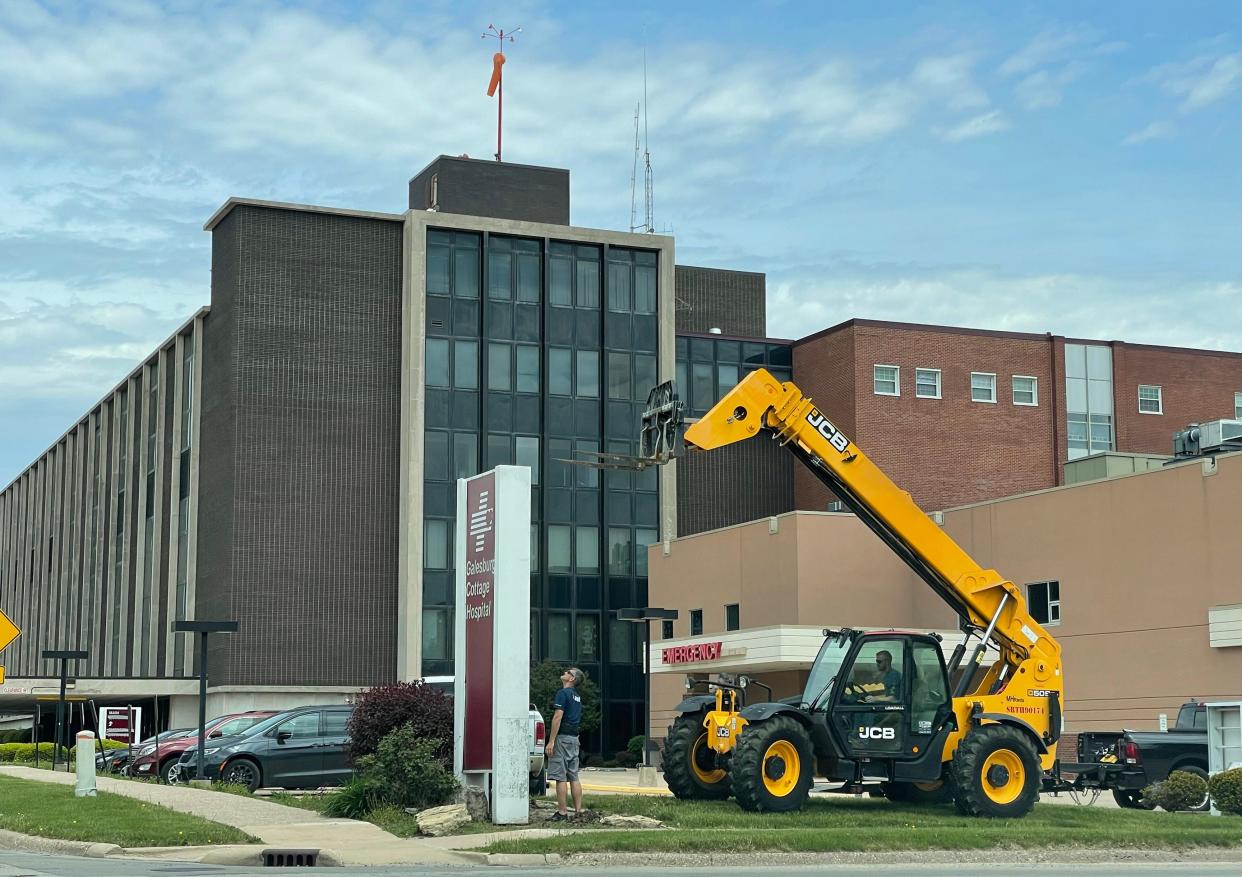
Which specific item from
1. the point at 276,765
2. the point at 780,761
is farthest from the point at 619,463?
the point at 276,765

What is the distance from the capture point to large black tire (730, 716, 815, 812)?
22141mm

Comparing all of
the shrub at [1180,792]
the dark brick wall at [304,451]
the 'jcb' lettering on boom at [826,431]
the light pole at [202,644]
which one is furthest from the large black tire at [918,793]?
the dark brick wall at [304,451]

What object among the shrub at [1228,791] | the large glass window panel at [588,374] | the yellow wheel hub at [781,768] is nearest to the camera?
the yellow wheel hub at [781,768]

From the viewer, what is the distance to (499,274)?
6262 centimetres

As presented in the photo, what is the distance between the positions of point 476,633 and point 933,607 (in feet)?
94.7

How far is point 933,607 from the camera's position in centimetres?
4919

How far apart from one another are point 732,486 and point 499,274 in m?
11.9

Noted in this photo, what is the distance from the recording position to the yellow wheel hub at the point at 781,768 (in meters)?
22.4

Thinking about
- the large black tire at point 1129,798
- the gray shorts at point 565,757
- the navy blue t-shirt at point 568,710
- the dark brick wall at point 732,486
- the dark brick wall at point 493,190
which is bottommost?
the large black tire at point 1129,798

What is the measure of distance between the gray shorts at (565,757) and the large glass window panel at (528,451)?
3981cm

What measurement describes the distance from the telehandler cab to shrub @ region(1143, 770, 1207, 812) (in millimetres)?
3262

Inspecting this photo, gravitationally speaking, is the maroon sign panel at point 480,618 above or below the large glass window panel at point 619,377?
below

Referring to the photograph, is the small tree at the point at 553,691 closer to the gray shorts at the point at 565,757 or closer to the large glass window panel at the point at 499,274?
the large glass window panel at the point at 499,274

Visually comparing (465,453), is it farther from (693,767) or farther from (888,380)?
(693,767)
